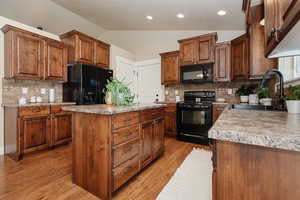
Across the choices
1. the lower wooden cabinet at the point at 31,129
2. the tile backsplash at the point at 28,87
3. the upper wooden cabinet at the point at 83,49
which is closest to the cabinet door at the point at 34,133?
the lower wooden cabinet at the point at 31,129

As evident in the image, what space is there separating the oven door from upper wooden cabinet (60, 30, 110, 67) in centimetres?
242

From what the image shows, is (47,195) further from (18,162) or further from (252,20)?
(252,20)

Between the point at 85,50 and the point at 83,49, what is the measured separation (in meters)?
0.05

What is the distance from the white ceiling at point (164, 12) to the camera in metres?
2.68

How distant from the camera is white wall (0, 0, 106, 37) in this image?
9.37 ft

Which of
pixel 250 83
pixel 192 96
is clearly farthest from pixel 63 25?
pixel 250 83

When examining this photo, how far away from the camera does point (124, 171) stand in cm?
156

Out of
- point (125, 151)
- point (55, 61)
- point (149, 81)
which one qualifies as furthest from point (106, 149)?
point (149, 81)

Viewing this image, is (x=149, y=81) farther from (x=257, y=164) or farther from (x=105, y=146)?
(x=257, y=164)

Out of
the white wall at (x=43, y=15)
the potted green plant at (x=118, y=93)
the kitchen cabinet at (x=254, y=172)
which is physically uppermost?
the white wall at (x=43, y=15)

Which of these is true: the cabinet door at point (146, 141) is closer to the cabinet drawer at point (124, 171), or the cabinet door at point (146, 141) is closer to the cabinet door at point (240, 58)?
the cabinet drawer at point (124, 171)

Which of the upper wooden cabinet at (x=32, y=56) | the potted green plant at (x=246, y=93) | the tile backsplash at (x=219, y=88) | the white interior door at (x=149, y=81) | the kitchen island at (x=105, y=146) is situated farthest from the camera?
the white interior door at (x=149, y=81)

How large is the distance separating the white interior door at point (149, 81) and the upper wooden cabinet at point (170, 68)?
61 centimetres

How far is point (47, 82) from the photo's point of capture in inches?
123
